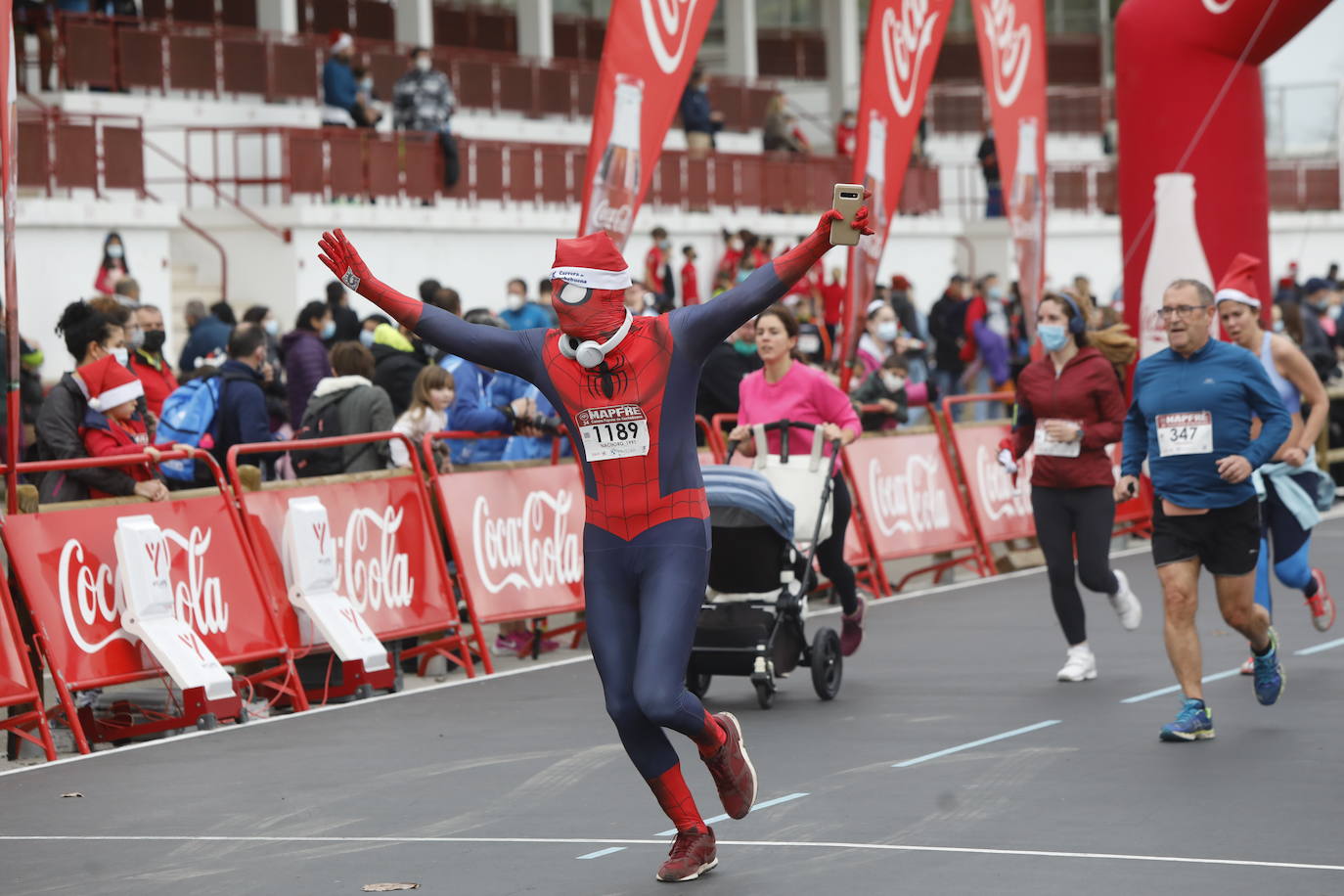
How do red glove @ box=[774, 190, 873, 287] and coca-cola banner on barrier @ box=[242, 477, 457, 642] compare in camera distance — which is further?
coca-cola banner on barrier @ box=[242, 477, 457, 642]

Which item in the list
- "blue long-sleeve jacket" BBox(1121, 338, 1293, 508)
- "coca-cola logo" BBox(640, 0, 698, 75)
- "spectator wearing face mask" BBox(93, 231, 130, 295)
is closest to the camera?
"blue long-sleeve jacket" BBox(1121, 338, 1293, 508)

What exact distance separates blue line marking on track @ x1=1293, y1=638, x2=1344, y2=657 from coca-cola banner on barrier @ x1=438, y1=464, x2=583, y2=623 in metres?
4.24

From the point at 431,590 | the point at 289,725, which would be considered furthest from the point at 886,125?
the point at 289,725

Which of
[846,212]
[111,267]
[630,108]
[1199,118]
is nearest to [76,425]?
[630,108]

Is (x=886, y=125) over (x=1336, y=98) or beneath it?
beneath

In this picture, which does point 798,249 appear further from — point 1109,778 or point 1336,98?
point 1336,98

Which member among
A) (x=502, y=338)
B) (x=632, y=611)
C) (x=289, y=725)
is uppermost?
(x=502, y=338)

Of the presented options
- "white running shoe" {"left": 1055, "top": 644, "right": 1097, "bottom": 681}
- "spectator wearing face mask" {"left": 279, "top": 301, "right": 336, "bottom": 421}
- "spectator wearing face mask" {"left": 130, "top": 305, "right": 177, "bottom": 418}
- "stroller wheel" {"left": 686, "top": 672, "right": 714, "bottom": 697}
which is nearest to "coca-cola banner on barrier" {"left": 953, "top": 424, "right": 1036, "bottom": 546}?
"spectator wearing face mask" {"left": 279, "top": 301, "right": 336, "bottom": 421}

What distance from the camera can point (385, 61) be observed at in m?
33.0

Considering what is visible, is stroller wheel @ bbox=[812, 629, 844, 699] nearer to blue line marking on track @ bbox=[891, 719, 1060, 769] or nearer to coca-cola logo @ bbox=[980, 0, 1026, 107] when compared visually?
blue line marking on track @ bbox=[891, 719, 1060, 769]

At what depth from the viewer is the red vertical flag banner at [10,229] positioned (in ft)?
33.8

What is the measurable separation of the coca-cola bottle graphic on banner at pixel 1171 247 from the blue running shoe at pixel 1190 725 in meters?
9.98

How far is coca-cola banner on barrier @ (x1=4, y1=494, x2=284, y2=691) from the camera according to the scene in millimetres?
10289

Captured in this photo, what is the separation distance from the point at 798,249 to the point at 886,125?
34.0ft
